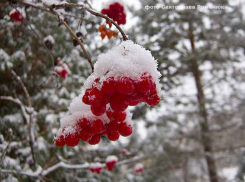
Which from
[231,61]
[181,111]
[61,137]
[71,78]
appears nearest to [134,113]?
[71,78]

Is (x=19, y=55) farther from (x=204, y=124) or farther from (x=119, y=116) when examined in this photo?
(x=204, y=124)

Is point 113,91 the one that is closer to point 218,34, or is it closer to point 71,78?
point 71,78

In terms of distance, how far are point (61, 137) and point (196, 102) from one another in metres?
7.45

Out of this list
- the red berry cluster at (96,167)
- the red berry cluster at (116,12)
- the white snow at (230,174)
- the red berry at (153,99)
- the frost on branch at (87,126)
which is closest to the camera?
the red berry at (153,99)

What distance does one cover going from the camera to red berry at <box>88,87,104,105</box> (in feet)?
2.72

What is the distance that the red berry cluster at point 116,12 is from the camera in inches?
73.7

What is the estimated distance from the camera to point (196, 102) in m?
7.79

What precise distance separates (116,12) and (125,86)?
1328mm

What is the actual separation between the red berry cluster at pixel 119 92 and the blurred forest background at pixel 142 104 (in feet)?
6.86

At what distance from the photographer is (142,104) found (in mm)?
3199

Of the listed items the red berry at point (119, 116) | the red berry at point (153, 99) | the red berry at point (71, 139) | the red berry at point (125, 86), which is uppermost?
the red berry at point (125, 86)

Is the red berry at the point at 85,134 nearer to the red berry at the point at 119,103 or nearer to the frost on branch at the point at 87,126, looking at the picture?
the frost on branch at the point at 87,126


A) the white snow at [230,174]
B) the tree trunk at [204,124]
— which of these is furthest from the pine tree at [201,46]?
the white snow at [230,174]

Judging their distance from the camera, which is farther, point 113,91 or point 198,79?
point 198,79
